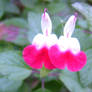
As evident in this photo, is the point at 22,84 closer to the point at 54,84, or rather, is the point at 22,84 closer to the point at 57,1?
the point at 54,84

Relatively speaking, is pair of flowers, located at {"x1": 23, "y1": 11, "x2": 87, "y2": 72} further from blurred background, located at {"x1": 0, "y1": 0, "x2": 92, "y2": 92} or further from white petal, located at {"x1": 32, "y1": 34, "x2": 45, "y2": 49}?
blurred background, located at {"x1": 0, "y1": 0, "x2": 92, "y2": 92}

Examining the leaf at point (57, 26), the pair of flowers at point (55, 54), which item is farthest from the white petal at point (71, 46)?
the leaf at point (57, 26)

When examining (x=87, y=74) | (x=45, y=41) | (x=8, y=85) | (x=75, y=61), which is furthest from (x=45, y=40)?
(x=8, y=85)

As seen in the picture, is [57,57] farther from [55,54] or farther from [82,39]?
[82,39]

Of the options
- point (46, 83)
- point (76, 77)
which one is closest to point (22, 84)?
point (46, 83)

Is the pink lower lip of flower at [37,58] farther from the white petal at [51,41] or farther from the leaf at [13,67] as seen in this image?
the leaf at [13,67]

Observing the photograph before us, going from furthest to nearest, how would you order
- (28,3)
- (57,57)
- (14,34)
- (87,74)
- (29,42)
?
(28,3)
(14,34)
(29,42)
(87,74)
(57,57)

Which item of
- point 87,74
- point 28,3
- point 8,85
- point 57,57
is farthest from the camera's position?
point 28,3
